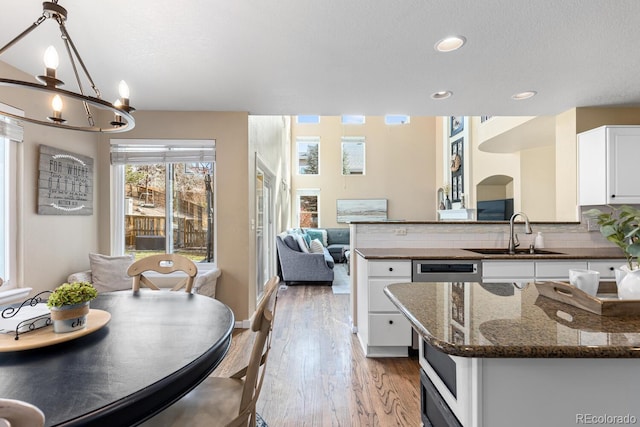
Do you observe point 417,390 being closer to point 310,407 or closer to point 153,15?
point 310,407

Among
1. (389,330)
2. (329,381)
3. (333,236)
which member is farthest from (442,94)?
(333,236)

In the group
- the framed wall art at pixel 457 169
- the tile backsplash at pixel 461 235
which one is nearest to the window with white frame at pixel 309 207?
the framed wall art at pixel 457 169

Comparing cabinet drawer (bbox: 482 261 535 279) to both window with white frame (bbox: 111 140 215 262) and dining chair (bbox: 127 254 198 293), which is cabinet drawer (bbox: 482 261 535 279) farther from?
window with white frame (bbox: 111 140 215 262)

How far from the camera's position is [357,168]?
8.90 meters

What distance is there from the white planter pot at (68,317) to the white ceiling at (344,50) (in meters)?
1.55

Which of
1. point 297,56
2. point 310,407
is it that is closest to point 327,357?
point 310,407

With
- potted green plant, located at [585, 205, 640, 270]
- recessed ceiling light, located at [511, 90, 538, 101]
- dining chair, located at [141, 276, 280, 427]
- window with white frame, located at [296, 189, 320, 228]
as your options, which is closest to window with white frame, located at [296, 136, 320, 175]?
window with white frame, located at [296, 189, 320, 228]

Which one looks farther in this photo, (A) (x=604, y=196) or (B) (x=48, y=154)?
(A) (x=604, y=196)

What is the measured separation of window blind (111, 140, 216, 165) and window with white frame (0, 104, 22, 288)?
3.29 ft

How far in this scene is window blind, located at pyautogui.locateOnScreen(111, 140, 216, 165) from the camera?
339 centimetres

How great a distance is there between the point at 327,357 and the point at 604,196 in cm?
300

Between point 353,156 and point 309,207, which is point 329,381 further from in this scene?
point 353,156

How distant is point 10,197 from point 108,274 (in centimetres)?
100

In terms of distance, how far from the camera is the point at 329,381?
2.30 meters
